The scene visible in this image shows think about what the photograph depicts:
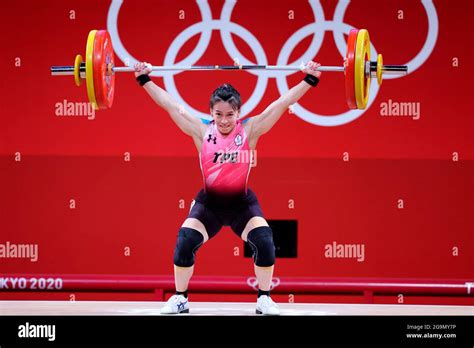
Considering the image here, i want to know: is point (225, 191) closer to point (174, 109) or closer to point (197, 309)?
point (174, 109)

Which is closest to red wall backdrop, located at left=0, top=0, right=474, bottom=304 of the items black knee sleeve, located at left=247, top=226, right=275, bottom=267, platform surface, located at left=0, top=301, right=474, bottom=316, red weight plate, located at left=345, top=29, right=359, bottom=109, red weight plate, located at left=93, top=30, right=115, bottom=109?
platform surface, located at left=0, top=301, right=474, bottom=316

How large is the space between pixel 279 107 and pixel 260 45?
2.65 meters

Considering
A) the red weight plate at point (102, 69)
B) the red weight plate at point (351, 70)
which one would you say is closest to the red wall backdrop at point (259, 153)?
the red weight plate at point (102, 69)

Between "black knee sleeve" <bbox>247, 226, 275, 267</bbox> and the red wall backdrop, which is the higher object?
the red wall backdrop

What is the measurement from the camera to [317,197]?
7406mm

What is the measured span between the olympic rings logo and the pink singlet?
2.58m

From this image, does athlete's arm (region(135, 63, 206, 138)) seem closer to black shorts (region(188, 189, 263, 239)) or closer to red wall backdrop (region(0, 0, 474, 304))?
black shorts (region(188, 189, 263, 239))

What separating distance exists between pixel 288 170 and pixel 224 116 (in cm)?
271

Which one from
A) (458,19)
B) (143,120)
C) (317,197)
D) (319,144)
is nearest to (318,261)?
(317,197)

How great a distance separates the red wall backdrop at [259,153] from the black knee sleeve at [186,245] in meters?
2.68

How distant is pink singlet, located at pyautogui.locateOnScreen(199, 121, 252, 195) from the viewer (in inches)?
189

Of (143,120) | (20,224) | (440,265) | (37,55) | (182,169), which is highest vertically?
(37,55)

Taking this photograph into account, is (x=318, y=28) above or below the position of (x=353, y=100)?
above

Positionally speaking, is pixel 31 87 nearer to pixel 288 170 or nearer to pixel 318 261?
pixel 288 170
